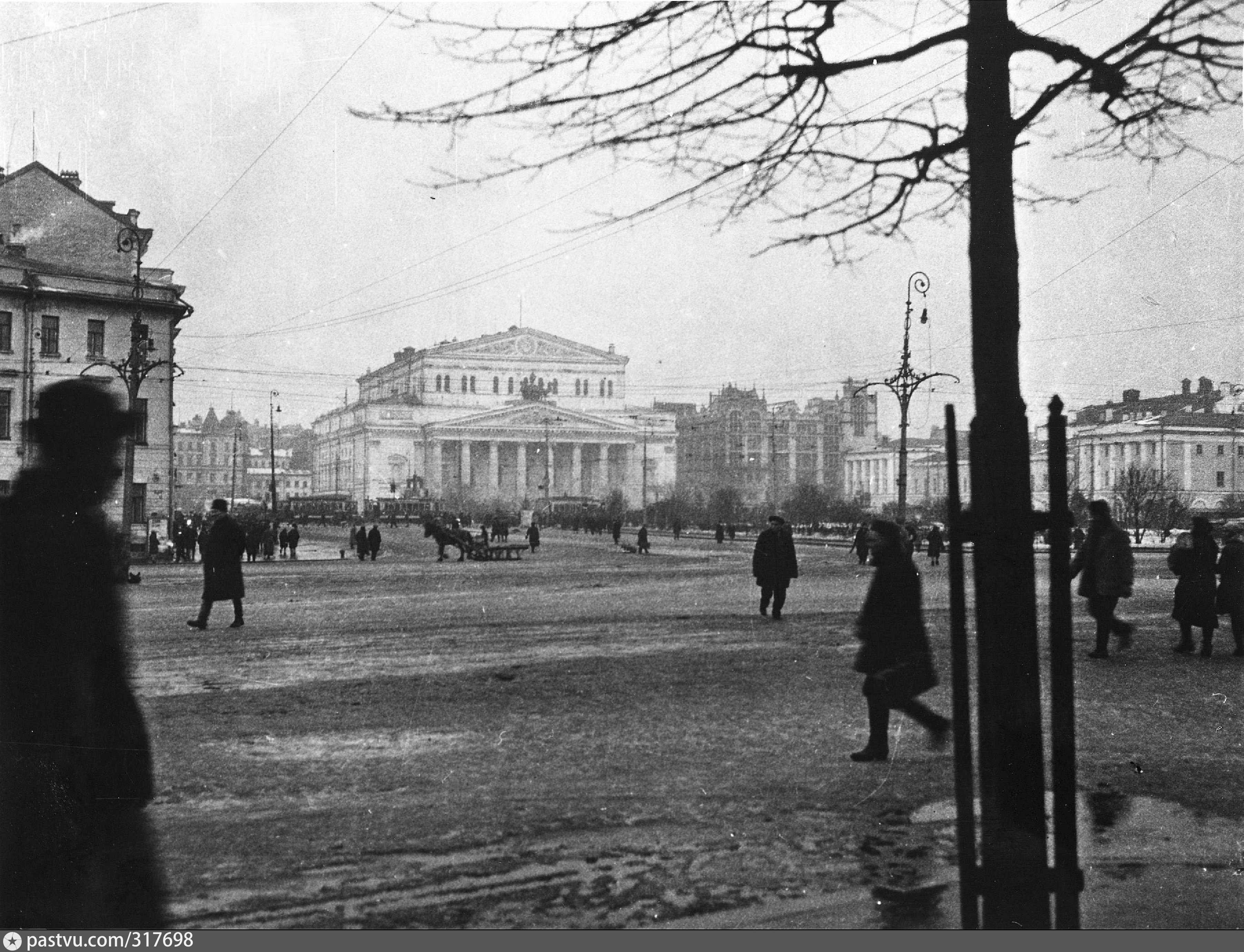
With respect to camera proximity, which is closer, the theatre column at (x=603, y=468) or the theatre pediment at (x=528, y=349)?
the theatre pediment at (x=528, y=349)

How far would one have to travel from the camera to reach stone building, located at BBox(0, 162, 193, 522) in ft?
15.7

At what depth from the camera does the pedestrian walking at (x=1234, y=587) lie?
35.1ft

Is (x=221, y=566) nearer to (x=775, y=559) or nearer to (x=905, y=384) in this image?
(x=775, y=559)

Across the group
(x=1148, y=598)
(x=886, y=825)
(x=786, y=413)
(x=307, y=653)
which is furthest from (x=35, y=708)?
(x=1148, y=598)

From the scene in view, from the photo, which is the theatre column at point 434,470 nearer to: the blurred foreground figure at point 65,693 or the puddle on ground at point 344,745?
the puddle on ground at point 344,745

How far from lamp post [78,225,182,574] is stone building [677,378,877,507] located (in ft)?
10.1

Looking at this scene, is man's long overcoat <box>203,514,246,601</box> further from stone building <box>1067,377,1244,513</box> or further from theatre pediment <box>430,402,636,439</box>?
stone building <box>1067,377,1244,513</box>

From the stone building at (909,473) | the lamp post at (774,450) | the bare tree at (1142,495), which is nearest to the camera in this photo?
the stone building at (909,473)

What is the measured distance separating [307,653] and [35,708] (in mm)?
6632

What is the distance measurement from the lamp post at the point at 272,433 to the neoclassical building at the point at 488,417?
267 mm

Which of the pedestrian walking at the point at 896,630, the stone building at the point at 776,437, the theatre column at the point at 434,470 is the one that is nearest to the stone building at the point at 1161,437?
the pedestrian walking at the point at 896,630

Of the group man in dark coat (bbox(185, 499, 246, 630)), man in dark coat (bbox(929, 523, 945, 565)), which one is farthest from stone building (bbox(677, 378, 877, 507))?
man in dark coat (bbox(185, 499, 246, 630))

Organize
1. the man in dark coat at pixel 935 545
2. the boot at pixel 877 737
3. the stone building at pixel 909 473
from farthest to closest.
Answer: the boot at pixel 877 737 < the man in dark coat at pixel 935 545 < the stone building at pixel 909 473

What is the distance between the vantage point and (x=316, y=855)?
4293 mm
